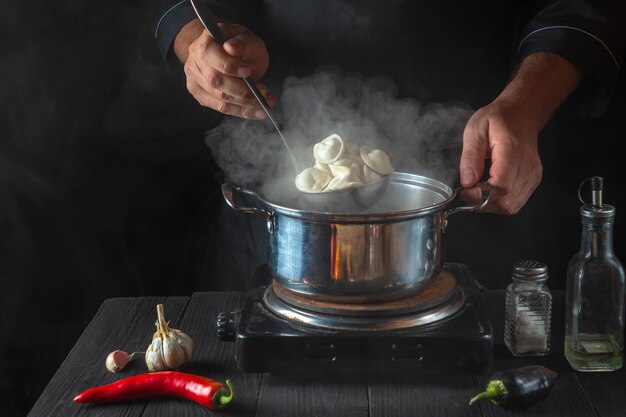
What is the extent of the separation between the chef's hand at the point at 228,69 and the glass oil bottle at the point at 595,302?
2.79 feet

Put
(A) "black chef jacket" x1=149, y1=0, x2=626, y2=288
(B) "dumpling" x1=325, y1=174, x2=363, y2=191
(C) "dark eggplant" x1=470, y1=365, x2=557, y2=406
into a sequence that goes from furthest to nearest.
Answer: (A) "black chef jacket" x1=149, y1=0, x2=626, y2=288 < (B) "dumpling" x1=325, y1=174, x2=363, y2=191 < (C) "dark eggplant" x1=470, y1=365, x2=557, y2=406

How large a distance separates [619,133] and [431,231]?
1356 mm

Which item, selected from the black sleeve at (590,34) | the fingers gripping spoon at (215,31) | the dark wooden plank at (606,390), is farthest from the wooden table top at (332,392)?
the black sleeve at (590,34)

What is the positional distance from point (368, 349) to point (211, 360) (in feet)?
1.14

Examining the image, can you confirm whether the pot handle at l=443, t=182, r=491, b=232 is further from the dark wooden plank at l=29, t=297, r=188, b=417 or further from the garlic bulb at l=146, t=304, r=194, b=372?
the dark wooden plank at l=29, t=297, r=188, b=417

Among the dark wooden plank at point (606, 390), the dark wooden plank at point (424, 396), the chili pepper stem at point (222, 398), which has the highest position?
the chili pepper stem at point (222, 398)

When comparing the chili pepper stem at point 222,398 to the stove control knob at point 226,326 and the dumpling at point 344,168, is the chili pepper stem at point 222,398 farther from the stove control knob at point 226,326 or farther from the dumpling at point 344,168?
the dumpling at point 344,168

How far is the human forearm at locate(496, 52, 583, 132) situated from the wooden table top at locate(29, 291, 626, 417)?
1.83 feet

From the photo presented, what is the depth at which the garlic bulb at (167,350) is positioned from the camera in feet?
5.12

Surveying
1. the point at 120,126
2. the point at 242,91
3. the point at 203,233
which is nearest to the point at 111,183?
the point at 120,126

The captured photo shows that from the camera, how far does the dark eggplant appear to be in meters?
1.40

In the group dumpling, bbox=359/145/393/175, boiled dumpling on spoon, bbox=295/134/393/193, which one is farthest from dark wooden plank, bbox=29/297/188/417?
dumpling, bbox=359/145/393/175

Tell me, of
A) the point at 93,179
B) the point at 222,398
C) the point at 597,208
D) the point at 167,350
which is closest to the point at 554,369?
the point at 597,208

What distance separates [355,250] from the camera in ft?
4.82
